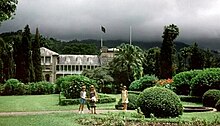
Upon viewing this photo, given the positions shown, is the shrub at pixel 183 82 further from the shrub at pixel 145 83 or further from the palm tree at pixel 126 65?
the palm tree at pixel 126 65

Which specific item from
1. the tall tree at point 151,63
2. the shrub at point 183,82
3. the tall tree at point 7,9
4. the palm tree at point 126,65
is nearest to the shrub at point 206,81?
the shrub at point 183,82

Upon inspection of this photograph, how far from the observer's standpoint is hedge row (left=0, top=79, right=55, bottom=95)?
58.6 metres

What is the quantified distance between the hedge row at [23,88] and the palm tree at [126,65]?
14.2 metres

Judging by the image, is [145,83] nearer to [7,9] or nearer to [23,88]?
[23,88]

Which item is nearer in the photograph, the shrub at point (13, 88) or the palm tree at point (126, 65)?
the shrub at point (13, 88)

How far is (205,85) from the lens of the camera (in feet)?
127

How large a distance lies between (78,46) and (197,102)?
91.2 m

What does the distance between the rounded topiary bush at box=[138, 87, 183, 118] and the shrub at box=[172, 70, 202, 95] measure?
24.0 m

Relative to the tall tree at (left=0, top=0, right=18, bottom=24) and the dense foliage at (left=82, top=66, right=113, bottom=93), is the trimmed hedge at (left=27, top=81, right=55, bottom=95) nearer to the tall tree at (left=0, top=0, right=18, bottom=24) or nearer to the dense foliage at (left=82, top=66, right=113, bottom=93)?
the dense foliage at (left=82, top=66, right=113, bottom=93)

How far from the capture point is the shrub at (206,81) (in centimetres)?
3809

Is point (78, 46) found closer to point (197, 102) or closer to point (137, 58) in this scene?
point (137, 58)

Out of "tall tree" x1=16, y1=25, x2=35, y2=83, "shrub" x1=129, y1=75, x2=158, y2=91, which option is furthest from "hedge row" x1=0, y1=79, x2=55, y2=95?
"shrub" x1=129, y1=75, x2=158, y2=91

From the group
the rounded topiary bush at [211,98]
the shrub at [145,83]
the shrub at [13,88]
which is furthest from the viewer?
the shrub at [13,88]

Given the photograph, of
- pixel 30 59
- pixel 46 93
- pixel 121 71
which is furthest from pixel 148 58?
pixel 46 93
